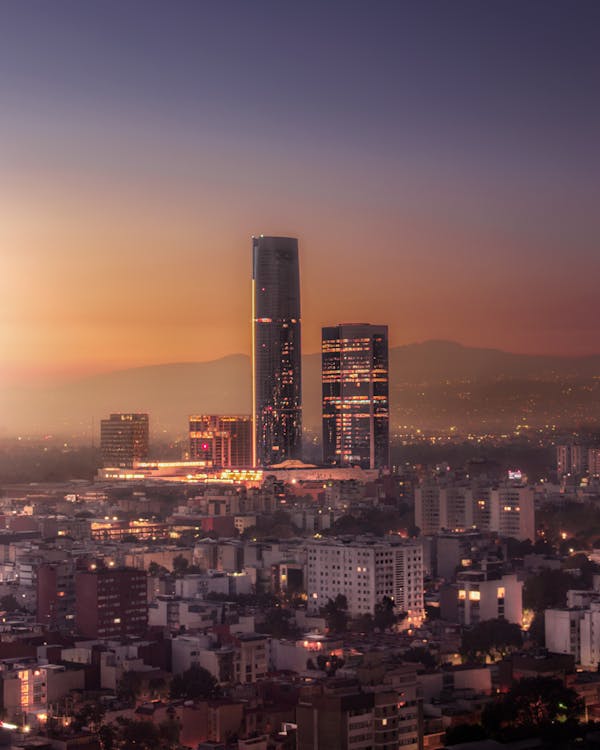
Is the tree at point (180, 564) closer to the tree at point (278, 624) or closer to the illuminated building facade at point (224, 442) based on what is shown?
the tree at point (278, 624)

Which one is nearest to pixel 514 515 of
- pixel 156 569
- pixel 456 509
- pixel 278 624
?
pixel 456 509

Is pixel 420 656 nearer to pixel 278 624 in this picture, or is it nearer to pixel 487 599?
pixel 278 624

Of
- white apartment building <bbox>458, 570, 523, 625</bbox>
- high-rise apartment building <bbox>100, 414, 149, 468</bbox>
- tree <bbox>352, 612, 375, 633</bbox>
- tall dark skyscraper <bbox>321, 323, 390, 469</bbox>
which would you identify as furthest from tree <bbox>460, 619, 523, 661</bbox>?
high-rise apartment building <bbox>100, 414, 149, 468</bbox>

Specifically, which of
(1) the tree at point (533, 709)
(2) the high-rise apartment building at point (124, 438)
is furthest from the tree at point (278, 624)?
(2) the high-rise apartment building at point (124, 438)

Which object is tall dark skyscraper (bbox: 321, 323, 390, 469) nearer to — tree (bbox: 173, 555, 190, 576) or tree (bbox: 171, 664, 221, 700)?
tree (bbox: 173, 555, 190, 576)

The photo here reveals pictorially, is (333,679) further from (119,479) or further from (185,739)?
(119,479)

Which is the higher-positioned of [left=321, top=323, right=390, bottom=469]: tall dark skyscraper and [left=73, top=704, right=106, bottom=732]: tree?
[left=321, top=323, right=390, bottom=469]: tall dark skyscraper

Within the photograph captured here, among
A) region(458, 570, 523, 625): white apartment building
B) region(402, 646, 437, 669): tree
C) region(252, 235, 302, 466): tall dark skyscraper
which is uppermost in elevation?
region(252, 235, 302, 466): tall dark skyscraper
